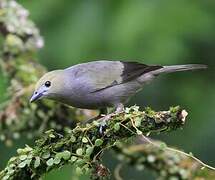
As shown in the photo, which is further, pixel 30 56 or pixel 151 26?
pixel 151 26

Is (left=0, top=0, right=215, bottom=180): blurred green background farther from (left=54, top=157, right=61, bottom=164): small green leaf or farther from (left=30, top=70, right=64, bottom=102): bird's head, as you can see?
(left=54, top=157, right=61, bottom=164): small green leaf

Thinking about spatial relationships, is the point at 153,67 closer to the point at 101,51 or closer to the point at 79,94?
the point at 79,94

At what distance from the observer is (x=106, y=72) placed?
16.7 feet

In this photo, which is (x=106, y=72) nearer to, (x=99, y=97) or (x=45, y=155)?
(x=99, y=97)

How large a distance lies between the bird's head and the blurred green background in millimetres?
2112

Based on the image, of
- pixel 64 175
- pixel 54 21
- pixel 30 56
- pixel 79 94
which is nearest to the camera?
pixel 79 94

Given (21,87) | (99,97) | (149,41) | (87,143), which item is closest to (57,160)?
(87,143)

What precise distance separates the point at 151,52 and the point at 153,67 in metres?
1.68

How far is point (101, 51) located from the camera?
23.6ft

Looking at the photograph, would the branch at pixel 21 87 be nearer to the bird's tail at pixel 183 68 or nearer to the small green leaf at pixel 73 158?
the bird's tail at pixel 183 68

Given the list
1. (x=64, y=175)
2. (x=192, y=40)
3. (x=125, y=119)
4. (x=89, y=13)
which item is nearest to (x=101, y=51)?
(x=89, y=13)

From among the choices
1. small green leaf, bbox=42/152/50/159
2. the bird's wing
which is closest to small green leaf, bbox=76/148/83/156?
small green leaf, bbox=42/152/50/159

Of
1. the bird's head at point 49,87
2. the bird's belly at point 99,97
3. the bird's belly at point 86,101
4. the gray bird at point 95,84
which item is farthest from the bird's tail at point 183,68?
the bird's head at point 49,87

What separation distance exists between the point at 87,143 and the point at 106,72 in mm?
1262
